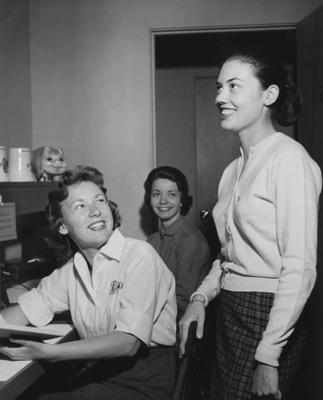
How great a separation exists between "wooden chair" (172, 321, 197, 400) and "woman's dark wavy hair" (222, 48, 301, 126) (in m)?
0.67

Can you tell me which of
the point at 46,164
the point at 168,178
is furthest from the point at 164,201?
the point at 46,164

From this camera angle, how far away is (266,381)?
114 centimetres

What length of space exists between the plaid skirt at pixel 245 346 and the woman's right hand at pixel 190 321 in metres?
0.10

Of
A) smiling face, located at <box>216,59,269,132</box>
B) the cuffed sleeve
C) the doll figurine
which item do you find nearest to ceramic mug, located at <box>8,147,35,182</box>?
the doll figurine

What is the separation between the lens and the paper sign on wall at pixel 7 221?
5.54ft

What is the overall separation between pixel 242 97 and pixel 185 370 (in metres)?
0.77

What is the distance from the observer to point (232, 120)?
1.37 meters

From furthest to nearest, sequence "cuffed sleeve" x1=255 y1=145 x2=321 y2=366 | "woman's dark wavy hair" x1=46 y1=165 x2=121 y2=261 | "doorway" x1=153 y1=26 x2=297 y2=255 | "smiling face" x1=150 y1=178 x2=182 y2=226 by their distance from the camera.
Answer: "doorway" x1=153 y1=26 x2=297 y2=255, "smiling face" x1=150 y1=178 x2=182 y2=226, "woman's dark wavy hair" x1=46 y1=165 x2=121 y2=261, "cuffed sleeve" x1=255 y1=145 x2=321 y2=366

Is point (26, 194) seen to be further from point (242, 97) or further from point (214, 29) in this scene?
point (214, 29)

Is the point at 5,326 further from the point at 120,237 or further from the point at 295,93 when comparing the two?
the point at 295,93

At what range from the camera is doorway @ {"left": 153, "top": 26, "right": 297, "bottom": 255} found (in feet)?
10.5

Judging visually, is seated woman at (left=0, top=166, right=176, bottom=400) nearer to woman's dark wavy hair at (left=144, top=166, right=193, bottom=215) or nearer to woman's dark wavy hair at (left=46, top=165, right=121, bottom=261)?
woman's dark wavy hair at (left=46, top=165, right=121, bottom=261)

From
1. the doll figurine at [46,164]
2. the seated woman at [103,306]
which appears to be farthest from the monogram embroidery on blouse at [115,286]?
the doll figurine at [46,164]

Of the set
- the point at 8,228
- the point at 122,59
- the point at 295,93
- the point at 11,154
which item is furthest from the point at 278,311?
the point at 122,59
